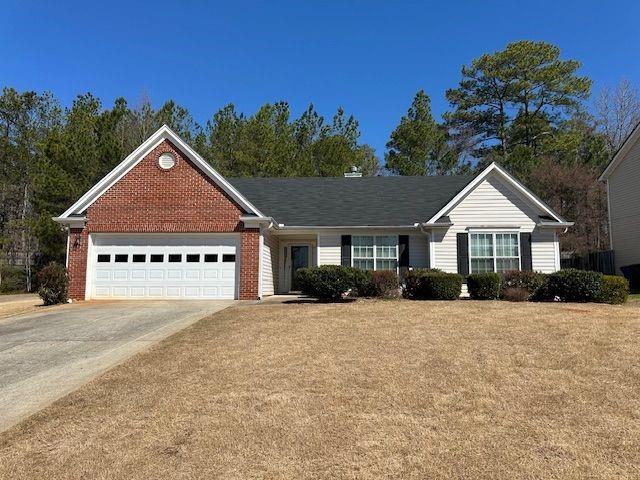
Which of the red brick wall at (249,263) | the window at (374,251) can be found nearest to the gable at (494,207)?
the window at (374,251)

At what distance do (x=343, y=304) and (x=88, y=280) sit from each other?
9696 mm

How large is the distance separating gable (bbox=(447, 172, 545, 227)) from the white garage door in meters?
8.62

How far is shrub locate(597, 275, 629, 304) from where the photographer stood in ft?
46.6

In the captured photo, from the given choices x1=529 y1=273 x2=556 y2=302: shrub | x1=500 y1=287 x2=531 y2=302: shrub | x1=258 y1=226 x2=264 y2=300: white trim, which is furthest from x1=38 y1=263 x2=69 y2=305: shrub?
x1=529 y1=273 x2=556 y2=302: shrub

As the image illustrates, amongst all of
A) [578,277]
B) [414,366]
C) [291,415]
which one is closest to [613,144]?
[578,277]

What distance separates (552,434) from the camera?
488 cm

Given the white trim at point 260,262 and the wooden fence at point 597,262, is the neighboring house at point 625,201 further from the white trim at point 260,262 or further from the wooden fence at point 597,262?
the white trim at point 260,262

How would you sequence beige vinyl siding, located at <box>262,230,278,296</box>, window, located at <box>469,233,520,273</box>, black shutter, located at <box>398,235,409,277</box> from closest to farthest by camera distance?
window, located at <box>469,233,520,273</box>
beige vinyl siding, located at <box>262,230,278,296</box>
black shutter, located at <box>398,235,409,277</box>

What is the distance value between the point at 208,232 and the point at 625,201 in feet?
63.2

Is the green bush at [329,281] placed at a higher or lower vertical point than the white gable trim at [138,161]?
lower

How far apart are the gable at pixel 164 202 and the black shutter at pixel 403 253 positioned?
20.2 feet

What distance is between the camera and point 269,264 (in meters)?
19.1

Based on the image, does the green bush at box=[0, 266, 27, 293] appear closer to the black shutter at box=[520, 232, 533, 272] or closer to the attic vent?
the attic vent

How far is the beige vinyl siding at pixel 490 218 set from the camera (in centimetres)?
1773
